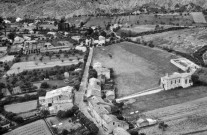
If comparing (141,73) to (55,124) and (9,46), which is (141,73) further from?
(9,46)

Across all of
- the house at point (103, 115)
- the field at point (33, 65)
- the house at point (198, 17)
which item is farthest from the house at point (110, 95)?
the house at point (198, 17)

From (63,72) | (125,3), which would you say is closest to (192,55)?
(63,72)

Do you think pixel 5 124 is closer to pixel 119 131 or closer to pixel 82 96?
pixel 82 96

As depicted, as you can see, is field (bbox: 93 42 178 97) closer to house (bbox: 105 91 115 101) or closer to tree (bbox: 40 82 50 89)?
house (bbox: 105 91 115 101)

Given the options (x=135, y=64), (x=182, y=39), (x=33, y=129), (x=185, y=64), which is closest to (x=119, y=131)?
(x=33, y=129)

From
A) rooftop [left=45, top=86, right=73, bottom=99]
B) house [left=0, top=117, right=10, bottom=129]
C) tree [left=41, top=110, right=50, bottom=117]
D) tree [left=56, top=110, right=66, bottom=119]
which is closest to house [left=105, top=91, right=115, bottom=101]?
rooftop [left=45, top=86, right=73, bottom=99]

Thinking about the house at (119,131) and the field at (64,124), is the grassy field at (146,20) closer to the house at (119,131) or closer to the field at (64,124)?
the field at (64,124)

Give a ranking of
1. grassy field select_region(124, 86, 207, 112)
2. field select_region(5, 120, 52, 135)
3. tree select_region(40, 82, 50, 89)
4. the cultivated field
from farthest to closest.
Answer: tree select_region(40, 82, 50, 89) → grassy field select_region(124, 86, 207, 112) → field select_region(5, 120, 52, 135) → the cultivated field
